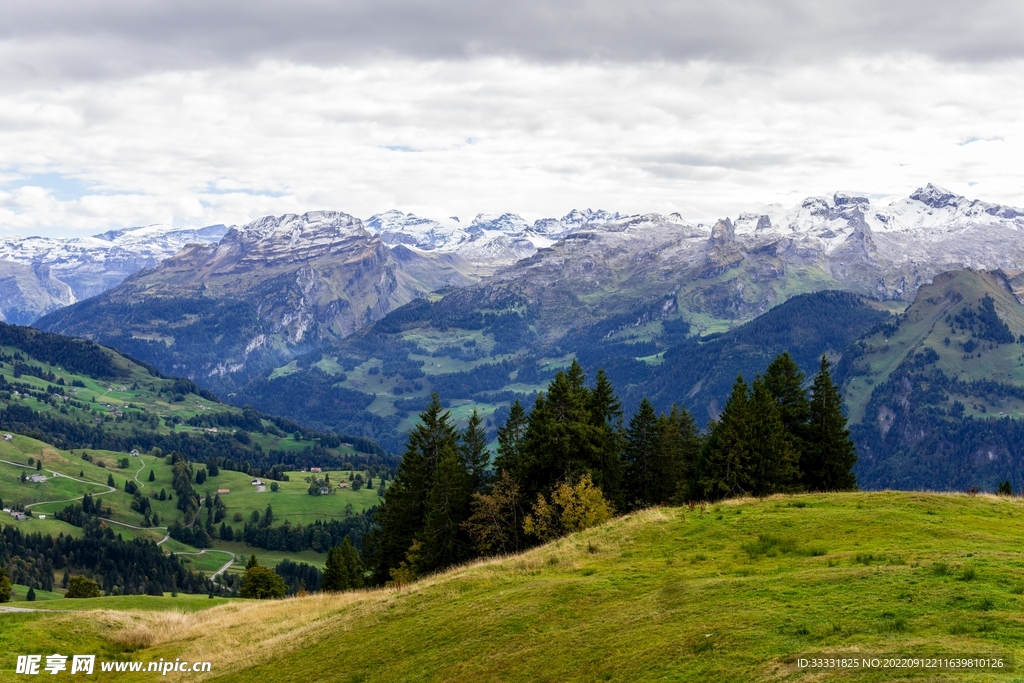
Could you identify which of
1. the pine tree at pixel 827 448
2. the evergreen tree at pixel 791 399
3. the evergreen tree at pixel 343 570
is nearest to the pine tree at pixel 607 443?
the evergreen tree at pixel 791 399

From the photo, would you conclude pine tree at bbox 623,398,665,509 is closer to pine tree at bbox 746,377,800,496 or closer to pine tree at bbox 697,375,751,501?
pine tree at bbox 697,375,751,501

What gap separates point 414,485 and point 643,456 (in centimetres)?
2614

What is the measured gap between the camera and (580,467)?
255 feet

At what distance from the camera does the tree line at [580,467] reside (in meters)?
75.8

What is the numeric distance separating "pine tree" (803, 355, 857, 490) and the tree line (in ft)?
0.41

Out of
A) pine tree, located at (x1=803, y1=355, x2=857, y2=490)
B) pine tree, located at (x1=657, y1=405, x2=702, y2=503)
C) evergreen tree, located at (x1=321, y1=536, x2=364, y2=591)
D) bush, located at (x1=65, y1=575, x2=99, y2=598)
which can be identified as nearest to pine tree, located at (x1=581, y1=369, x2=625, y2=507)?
pine tree, located at (x1=657, y1=405, x2=702, y2=503)

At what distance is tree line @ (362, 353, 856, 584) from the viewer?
7575 centimetres

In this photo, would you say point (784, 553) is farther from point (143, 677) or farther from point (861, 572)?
point (143, 677)

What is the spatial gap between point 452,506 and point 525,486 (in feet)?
25.4

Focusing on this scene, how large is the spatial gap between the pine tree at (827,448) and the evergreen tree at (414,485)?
38.2m

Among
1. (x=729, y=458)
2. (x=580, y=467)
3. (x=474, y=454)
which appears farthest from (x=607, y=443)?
(x=474, y=454)

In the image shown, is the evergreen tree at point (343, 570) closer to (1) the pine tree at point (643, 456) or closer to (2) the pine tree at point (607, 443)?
(1) the pine tree at point (643, 456)

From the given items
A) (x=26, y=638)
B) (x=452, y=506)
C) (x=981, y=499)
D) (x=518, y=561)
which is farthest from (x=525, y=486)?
(x=26, y=638)

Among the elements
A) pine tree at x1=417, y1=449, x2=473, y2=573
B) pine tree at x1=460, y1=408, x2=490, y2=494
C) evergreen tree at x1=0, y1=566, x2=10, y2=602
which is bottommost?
evergreen tree at x1=0, y1=566, x2=10, y2=602
